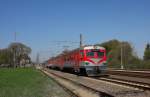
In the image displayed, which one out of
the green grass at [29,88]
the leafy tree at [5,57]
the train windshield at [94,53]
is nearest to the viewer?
the green grass at [29,88]

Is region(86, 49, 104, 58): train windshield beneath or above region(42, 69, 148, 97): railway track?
above

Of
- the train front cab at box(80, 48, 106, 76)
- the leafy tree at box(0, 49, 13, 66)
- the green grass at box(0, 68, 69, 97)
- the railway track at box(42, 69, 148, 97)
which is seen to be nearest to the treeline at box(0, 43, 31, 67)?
the leafy tree at box(0, 49, 13, 66)

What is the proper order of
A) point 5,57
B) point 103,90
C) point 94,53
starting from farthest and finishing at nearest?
point 5,57 < point 94,53 < point 103,90

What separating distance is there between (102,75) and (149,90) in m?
18.5

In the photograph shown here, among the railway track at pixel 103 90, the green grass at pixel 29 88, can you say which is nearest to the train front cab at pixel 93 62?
the green grass at pixel 29 88

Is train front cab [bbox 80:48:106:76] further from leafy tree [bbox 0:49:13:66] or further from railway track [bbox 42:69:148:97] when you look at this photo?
leafy tree [bbox 0:49:13:66]

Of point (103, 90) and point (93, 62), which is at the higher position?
point (93, 62)

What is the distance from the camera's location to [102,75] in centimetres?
3422

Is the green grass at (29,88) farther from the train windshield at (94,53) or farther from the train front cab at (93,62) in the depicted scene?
the train windshield at (94,53)

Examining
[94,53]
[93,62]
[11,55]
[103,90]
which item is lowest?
[103,90]

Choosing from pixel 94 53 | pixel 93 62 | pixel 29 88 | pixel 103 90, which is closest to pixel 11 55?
pixel 94 53

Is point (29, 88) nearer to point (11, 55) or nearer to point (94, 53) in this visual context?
point (94, 53)

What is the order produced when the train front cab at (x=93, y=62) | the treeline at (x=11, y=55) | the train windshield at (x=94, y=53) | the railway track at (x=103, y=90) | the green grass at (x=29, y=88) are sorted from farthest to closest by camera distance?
the treeline at (x=11, y=55) < the train windshield at (x=94, y=53) < the train front cab at (x=93, y=62) < the green grass at (x=29, y=88) < the railway track at (x=103, y=90)

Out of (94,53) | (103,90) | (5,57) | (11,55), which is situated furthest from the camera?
(5,57)
